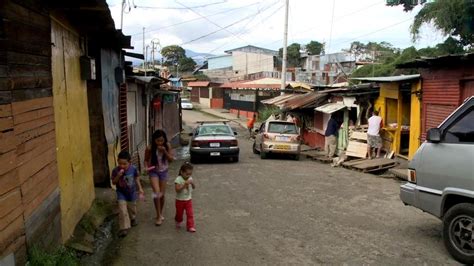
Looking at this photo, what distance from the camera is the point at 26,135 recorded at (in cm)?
463

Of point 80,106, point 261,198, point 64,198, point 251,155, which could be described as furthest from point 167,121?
point 64,198

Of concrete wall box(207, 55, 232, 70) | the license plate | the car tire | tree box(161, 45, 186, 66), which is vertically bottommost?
the license plate

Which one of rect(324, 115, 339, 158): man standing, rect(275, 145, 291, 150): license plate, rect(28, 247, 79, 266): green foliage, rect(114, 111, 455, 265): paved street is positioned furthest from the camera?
rect(275, 145, 291, 150): license plate

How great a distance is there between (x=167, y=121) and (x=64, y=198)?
64.0ft

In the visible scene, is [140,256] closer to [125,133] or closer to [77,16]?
[77,16]

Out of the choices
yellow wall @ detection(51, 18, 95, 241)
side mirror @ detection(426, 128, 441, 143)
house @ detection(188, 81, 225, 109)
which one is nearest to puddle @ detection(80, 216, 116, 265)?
yellow wall @ detection(51, 18, 95, 241)

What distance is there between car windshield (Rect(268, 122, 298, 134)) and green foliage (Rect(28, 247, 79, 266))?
13.8 meters

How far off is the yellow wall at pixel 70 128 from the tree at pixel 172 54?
3411 inches

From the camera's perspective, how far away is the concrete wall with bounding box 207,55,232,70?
80938mm

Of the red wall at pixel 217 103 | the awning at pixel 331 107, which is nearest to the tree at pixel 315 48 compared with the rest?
the red wall at pixel 217 103

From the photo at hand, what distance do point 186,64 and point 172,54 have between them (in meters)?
3.77

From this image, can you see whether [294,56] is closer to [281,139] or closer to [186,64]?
[186,64]

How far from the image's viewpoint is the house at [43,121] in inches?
160

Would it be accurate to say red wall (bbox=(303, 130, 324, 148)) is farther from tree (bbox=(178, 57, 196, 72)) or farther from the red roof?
tree (bbox=(178, 57, 196, 72))
